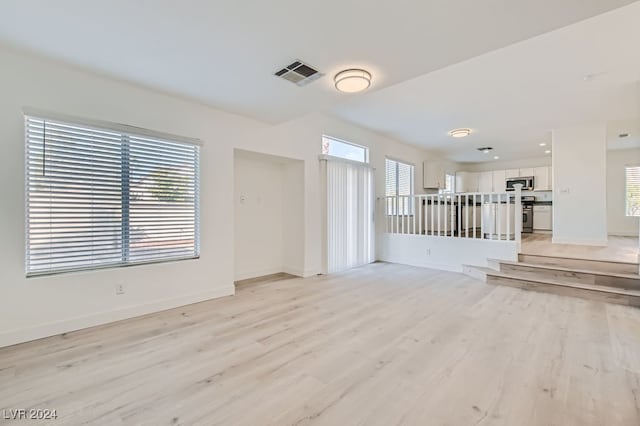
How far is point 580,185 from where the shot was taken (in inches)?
227

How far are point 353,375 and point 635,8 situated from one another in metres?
3.71

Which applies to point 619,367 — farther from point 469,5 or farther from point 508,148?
point 508,148

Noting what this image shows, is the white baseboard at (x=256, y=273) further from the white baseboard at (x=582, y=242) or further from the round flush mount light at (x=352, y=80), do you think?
the white baseboard at (x=582, y=242)

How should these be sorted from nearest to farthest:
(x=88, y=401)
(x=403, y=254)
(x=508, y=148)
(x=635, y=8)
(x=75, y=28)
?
(x=88, y=401) < (x=75, y=28) < (x=635, y=8) < (x=403, y=254) < (x=508, y=148)

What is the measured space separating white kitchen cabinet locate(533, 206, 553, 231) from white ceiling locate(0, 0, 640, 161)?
484 cm

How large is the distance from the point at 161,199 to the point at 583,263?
19.6 feet

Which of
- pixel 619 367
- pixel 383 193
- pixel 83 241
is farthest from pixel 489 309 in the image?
pixel 83 241

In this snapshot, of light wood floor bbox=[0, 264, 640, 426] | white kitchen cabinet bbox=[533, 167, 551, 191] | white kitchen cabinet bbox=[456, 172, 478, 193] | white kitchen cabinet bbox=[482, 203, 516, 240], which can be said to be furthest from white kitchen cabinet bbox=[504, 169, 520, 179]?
light wood floor bbox=[0, 264, 640, 426]

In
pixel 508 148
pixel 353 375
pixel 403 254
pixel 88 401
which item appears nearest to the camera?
pixel 88 401

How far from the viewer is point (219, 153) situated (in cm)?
385

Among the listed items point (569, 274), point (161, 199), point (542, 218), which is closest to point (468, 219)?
point (569, 274)

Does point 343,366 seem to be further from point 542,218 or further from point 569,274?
point 542,218

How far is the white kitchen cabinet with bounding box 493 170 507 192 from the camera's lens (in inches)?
369

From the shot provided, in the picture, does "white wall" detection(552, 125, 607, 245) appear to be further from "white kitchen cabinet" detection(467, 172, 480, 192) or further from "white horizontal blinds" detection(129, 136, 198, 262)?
"white horizontal blinds" detection(129, 136, 198, 262)
